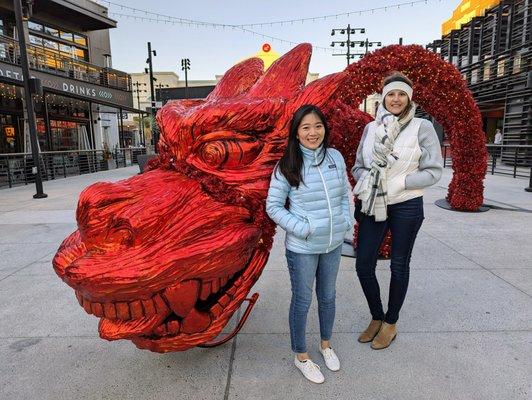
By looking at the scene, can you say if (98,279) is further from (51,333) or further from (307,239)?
(51,333)

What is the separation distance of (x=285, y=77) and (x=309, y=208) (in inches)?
31.8

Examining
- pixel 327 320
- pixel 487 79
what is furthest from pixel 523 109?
pixel 327 320

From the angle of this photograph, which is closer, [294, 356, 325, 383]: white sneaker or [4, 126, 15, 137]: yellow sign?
[294, 356, 325, 383]: white sneaker

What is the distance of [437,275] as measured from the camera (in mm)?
3998

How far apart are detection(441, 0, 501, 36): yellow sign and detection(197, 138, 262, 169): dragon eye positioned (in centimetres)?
2246

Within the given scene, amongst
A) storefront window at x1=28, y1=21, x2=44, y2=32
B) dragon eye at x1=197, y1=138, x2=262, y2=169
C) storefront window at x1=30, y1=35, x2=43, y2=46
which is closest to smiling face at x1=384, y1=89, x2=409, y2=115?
dragon eye at x1=197, y1=138, x2=262, y2=169

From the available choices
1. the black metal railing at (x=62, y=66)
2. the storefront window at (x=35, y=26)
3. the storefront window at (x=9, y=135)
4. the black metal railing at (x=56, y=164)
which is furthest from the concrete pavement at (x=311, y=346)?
the storefront window at (x=35, y=26)

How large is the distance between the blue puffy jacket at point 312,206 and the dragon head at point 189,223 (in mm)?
129

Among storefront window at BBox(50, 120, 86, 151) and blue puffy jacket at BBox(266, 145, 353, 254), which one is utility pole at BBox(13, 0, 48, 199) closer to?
blue puffy jacket at BBox(266, 145, 353, 254)

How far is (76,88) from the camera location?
1617cm

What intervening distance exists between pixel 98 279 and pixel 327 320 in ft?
4.53

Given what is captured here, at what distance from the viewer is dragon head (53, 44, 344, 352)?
1789 millimetres

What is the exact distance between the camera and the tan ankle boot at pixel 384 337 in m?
2.67

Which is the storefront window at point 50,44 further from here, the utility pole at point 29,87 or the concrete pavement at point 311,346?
the concrete pavement at point 311,346
